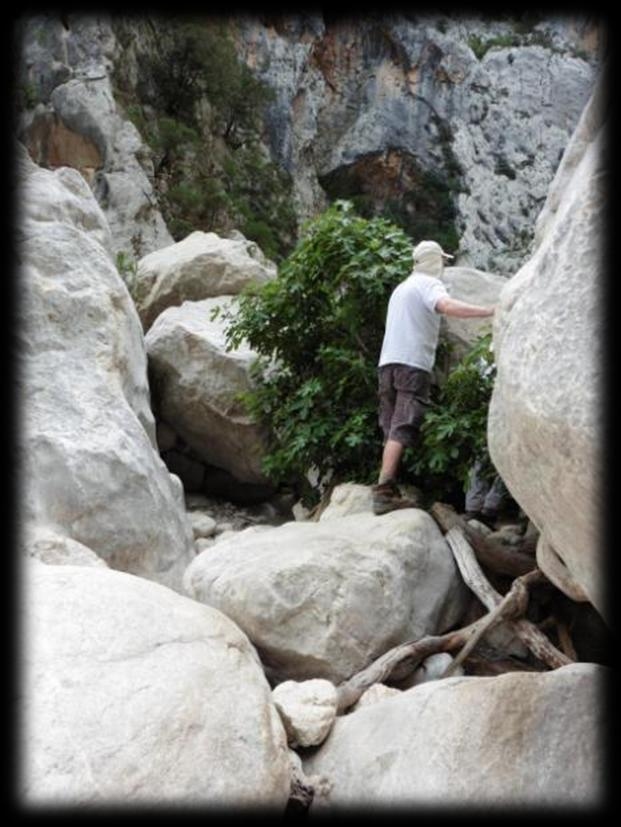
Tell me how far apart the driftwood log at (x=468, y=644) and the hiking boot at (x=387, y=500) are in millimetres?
903

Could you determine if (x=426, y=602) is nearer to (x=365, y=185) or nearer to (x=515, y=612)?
(x=515, y=612)

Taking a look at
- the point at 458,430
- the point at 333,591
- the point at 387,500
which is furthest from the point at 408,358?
the point at 333,591

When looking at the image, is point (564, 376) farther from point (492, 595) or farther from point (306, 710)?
point (492, 595)

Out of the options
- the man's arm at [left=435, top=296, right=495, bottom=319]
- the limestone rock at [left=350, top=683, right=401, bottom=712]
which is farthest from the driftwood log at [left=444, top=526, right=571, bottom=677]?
the man's arm at [left=435, top=296, right=495, bottom=319]

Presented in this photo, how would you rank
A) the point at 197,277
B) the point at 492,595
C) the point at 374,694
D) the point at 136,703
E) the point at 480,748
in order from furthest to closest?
the point at 197,277, the point at 492,595, the point at 374,694, the point at 480,748, the point at 136,703

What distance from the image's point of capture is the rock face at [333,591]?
496cm

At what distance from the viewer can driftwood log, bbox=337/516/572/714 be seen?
478 centimetres

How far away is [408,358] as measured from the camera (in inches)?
244

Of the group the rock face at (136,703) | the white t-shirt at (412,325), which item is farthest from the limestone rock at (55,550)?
the white t-shirt at (412,325)

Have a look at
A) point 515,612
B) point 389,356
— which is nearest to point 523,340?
point 515,612

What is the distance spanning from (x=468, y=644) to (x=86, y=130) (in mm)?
16123

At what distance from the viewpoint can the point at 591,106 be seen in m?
3.15

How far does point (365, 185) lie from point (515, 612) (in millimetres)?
27983

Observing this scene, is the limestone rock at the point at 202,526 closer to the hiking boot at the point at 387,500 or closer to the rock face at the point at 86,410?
the rock face at the point at 86,410
